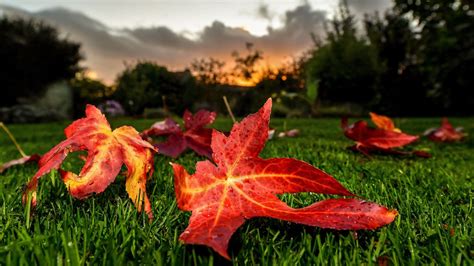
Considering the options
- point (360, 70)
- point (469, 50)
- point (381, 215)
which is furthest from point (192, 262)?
point (360, 70)

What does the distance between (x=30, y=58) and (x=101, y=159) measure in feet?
59.5

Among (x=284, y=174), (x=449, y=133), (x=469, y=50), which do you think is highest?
(x=469, y=50)

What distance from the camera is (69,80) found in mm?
17750

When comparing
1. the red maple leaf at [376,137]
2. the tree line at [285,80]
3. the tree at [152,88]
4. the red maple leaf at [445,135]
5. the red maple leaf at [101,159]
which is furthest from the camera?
the tree at [152,88]

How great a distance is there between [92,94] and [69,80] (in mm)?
3331

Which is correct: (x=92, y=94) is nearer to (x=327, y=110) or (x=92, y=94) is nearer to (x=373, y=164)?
(x=327, y=110)

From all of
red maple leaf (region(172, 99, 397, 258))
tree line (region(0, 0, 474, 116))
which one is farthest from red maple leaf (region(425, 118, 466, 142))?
tree line (region(0, 0, 474, 116))

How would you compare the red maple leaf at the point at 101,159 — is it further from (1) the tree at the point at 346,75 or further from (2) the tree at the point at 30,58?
(2) the tree at the point at 30,58

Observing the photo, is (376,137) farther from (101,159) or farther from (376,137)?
(101,159)

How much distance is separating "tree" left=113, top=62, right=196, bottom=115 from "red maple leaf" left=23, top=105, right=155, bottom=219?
17.7 metres

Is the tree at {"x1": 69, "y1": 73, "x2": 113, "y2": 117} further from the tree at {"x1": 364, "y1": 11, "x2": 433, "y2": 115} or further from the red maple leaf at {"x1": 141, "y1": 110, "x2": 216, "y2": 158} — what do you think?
the red maple leaf at {"x1": 141, "y1": 110, "x2": 216, "y2": 158}

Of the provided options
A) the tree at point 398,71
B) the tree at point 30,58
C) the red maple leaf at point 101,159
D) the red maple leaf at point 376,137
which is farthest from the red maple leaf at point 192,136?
the tree at point 30,58

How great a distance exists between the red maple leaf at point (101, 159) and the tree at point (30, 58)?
17.3 m

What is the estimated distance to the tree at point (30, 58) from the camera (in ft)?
53.0
